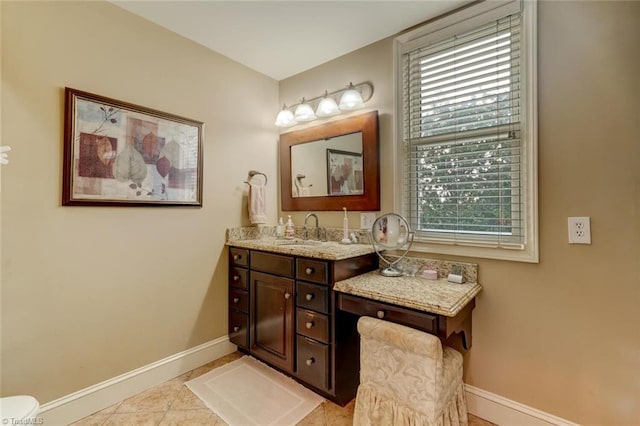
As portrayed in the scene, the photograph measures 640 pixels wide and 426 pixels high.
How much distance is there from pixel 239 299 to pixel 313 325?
84 centimetres

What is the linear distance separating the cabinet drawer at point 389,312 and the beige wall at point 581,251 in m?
0.60

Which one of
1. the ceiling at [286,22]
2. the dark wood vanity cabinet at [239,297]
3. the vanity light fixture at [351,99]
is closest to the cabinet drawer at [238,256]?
the dark wood vanity cabinet at [239,297]

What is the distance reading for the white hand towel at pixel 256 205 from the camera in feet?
8.30

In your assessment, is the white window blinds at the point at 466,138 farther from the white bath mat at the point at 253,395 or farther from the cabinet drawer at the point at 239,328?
the cabinet drawer at the point at 239,328

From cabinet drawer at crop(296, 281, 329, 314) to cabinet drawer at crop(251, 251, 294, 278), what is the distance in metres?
0.13

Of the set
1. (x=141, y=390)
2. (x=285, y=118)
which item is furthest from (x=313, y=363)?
(x=285, y=118)

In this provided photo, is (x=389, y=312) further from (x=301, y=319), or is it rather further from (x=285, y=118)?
(x=285, y=118)

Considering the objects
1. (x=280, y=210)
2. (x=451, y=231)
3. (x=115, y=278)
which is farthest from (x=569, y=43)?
(x=115, y=278)

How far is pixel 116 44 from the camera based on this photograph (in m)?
1.85

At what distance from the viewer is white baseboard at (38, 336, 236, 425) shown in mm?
1628

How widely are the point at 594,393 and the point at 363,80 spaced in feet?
7.69

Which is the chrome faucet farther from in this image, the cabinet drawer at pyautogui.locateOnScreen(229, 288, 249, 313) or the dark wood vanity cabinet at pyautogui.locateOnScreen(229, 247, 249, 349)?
the cabinet drawer at pyautogui.locateOnScreen(229, 288, 249, 313)

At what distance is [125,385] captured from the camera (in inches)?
73.8

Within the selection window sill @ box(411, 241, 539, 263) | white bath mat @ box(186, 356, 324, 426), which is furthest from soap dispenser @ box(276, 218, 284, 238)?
window sill @ box(411, 241, 539, 263)
